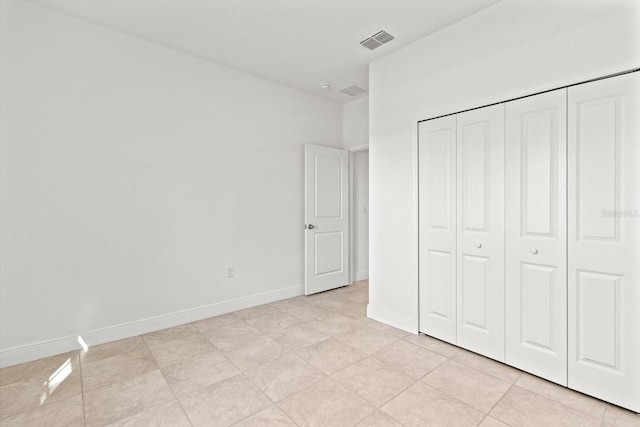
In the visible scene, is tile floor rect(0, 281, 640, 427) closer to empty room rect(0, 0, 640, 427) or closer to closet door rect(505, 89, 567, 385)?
empty room rect(0, 0, 640, 427)

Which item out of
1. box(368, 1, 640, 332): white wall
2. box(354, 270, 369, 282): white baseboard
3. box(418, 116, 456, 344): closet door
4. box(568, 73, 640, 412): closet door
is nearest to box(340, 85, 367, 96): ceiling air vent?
box(368, 1, 640, 332): white wall

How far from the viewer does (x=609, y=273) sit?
77.1 inches

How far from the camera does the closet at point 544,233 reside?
192 cm

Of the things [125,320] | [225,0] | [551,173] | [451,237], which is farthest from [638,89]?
[125,320]

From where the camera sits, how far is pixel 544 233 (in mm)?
2236

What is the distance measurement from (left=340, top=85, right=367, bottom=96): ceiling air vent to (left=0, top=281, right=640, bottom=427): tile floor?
10.3 feet

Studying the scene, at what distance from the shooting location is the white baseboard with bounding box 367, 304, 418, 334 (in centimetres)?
311

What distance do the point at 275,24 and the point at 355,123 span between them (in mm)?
2180

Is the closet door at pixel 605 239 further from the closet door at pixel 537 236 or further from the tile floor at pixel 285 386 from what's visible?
the tile floor at pixel 285 386

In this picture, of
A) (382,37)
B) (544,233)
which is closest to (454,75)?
(382,37)

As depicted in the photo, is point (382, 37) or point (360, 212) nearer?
point (382, 37)

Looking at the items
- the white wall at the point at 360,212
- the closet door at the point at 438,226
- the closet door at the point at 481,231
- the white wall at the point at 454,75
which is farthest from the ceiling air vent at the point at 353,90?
the closet door at the point at 481,231

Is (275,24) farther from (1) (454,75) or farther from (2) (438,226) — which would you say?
(2) (438,226)

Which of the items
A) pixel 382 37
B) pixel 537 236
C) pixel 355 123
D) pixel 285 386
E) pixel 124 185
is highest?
pixel 382 37
